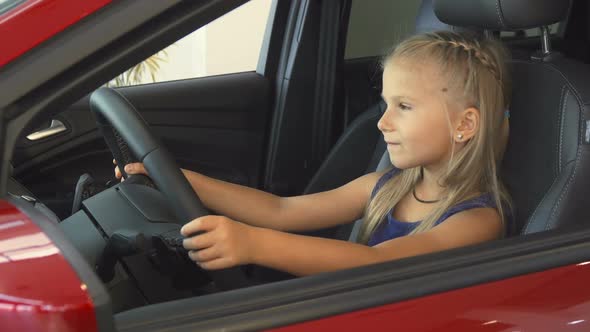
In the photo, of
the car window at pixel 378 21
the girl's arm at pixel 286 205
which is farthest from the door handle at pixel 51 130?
the car window at pixel 378 21

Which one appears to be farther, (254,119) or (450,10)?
(254,119)

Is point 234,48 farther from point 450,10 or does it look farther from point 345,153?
point 450,10

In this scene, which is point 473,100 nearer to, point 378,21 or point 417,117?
point 417,117

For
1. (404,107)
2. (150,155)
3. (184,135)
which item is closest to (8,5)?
(150,155)

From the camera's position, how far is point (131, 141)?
4.53ft

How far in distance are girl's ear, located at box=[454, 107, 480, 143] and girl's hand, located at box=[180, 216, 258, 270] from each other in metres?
0.50

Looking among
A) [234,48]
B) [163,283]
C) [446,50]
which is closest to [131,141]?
[163,283]

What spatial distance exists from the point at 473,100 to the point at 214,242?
59cm

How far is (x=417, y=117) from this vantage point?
152 centimetres

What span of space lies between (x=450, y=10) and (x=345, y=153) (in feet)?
1.99

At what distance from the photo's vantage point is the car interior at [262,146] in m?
1.31

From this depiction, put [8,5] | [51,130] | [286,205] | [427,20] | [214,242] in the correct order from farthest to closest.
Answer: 1. [51,130]
2. [427,20]
3. [286,205]
4. [214,242]
5. [8,5]

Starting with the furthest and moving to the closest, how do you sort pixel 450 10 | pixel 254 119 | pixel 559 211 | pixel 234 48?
pixel 234 48
pixel 254 119
pixel 450 10
pixel 559 211

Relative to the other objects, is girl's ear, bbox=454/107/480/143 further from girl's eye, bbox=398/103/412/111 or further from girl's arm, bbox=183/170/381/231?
girl's arm, bbox=183/170/381/231
